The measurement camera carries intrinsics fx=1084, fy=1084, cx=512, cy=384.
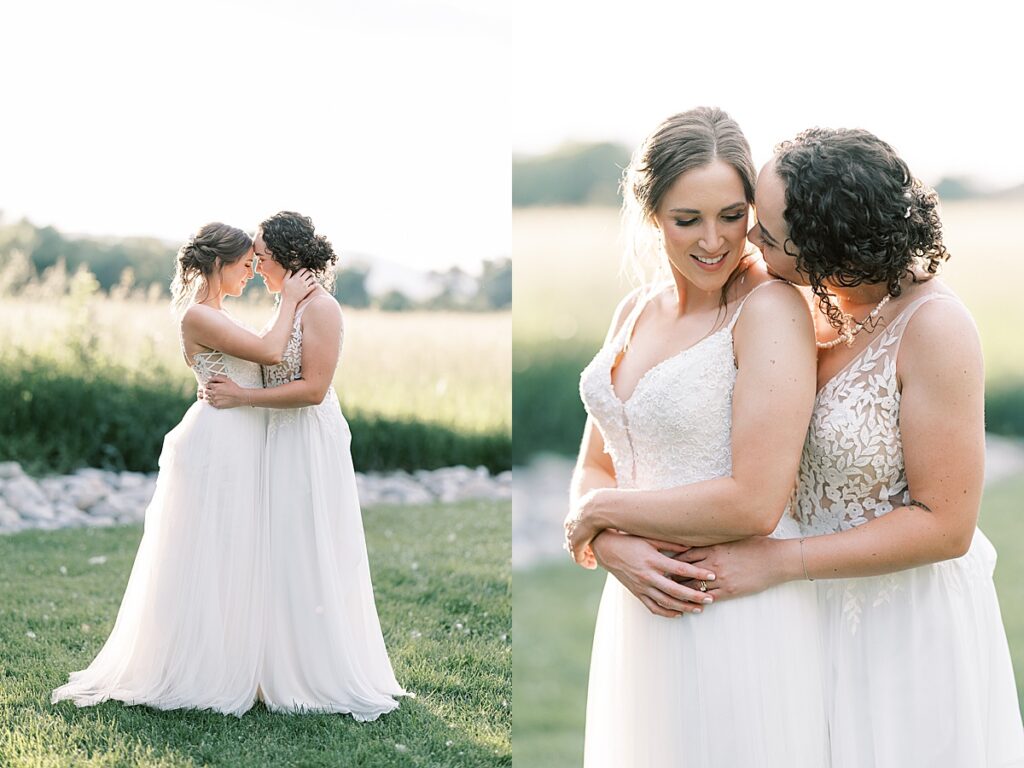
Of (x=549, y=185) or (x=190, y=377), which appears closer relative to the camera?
(x=190, y=377)

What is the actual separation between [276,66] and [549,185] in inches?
170

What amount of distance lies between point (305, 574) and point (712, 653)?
227cm

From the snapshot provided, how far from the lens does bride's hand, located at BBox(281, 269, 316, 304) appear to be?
4445 mm

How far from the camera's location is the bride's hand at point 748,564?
102 inches

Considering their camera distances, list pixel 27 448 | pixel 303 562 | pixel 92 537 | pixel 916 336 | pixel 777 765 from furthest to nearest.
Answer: pixel 27 448 → pixel 92 537 → pixel 303 562 → pixel 777 765 → pixel 916 336

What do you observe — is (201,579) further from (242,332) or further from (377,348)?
(377,348)

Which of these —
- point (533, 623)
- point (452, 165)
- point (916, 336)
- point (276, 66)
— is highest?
point (276, 66)

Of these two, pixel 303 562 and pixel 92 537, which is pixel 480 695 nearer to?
pixel 303 562

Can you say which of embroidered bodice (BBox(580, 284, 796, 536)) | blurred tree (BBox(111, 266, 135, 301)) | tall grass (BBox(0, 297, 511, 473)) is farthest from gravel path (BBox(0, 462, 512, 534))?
embroidered bodice (BBox(580, 284, 796, 536))

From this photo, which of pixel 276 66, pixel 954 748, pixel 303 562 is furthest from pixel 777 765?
pixel 276 66

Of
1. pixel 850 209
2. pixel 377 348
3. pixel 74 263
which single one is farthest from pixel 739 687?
pixel 74 263

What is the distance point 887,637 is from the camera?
8.69 ft

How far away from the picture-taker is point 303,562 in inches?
177

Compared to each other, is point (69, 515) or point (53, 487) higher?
point (53, 487)
